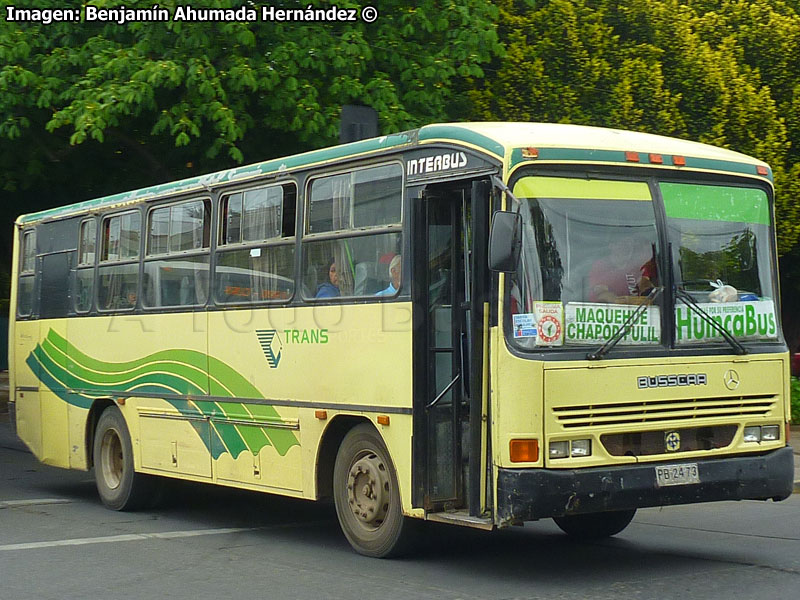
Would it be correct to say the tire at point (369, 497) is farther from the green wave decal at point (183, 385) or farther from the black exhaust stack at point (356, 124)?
the black exhaust stack at point (356, 124)

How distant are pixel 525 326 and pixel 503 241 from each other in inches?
22.8

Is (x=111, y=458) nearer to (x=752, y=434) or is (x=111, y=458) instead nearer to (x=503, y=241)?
(x=503, y=241)

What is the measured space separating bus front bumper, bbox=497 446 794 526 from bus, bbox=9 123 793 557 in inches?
0.6

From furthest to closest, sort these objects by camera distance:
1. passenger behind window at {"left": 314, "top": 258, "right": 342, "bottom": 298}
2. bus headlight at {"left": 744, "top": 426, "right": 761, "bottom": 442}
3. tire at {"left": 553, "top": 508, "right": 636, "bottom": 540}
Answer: tire at {"left": 553, "top": 508, "right": 636, "bottom": 540}
passenger behind window at {"left": 314, "top": 258, "right": 342, "bottom": 298}
bus headlight at {"left": 744, "top": 426, "right": 761, "bottom": 442}

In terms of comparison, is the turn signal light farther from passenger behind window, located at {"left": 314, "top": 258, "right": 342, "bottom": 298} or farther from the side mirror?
passenger behind window, located at {"left": 314, "top": 258, "right": 342, "bottom": 298}

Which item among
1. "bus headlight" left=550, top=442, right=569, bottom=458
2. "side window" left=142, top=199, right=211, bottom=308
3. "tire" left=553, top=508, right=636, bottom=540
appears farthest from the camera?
"side window" left=142, top=199, right=211, bottom=308

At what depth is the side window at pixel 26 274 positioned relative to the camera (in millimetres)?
14758

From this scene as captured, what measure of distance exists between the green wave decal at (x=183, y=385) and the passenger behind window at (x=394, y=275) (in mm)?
1653

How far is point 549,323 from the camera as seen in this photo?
8164 millimetres

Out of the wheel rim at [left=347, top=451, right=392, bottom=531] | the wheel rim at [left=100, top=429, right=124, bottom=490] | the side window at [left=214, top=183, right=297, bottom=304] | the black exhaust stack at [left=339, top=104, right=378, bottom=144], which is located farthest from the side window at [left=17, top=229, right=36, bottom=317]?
the wheel rim at [left=347, top=451, right=392, bottom=531]

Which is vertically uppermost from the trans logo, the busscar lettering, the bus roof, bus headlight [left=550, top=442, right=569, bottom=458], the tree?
the tree

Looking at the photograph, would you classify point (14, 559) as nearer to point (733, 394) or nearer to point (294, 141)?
point (733, 394)

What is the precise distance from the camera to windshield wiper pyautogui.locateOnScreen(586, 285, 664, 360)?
8.19 metres

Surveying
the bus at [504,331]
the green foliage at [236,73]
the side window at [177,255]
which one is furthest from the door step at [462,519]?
the green foliage at [236,73]
